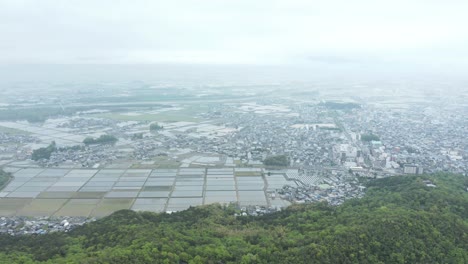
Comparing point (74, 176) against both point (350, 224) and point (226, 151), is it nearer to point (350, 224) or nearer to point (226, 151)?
point (226, 151)

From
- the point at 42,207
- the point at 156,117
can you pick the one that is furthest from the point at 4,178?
the point at 156,117

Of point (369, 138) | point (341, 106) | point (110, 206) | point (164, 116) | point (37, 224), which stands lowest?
point (110, 206)

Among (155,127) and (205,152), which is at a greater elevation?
(155,127)

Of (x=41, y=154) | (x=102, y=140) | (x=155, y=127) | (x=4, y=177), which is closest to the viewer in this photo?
(x=4, y=177)

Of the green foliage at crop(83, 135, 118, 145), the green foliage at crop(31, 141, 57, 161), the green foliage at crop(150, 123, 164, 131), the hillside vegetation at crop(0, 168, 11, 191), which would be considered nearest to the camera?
the hillside vegetation at crop(0, 168, 11, 191)

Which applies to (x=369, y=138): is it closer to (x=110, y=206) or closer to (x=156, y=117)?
(x=110, y=206)

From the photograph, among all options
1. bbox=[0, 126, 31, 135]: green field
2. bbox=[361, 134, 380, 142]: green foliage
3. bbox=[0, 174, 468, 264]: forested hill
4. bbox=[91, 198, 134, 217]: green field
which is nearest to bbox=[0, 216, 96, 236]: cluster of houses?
bbox=[91, 198, 134, 217]: green field

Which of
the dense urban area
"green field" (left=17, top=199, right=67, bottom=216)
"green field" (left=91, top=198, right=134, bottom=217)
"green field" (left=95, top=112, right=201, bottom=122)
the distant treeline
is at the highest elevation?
the distant treeline

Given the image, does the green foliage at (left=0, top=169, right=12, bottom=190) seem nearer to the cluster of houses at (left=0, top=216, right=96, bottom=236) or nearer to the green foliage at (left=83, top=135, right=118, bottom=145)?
the cluster of houses at (left=0, top=216, right=96, bottom=236)
